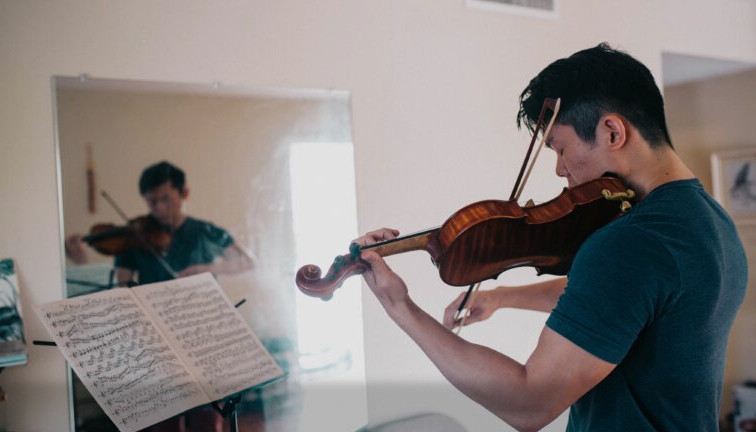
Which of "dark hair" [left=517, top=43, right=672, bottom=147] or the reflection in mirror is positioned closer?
"dark hair" [left=517, top=43, right=672, bottom=147]

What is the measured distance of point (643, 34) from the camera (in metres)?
2.97

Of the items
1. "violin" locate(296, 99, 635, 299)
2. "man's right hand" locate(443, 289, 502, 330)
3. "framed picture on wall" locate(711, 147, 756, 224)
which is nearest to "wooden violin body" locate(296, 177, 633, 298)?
"violin" locate(296, 99, 635, 299)

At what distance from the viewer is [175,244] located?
2.02 metres

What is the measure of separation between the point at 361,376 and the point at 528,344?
731mm

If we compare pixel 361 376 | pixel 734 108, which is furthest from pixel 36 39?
pixel 734 108

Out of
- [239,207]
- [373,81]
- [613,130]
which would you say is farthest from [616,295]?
[373,81]

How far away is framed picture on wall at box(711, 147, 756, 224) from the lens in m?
3.66

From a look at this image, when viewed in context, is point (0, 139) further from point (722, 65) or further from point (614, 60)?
point (722, 65)

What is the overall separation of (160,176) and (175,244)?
20 cm

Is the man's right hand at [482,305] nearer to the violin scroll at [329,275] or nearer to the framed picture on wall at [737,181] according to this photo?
the violin scroll at [329,275]

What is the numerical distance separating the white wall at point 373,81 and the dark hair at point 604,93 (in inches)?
23.3

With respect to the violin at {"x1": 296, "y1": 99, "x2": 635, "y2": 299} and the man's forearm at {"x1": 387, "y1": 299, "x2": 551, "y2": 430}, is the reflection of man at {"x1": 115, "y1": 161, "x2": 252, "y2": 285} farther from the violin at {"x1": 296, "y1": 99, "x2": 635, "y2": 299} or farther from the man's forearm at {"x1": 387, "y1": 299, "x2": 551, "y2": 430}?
the man's forearm at {"x1": 387, "y1": 299, "x2": 551, "y2": 430}

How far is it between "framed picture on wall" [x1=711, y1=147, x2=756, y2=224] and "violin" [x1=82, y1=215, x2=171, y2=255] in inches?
118

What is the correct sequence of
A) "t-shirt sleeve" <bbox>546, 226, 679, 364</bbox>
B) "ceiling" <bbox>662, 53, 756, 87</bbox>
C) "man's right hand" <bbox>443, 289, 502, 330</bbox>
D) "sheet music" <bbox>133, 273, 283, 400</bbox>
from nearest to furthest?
"t-shirt sleeve" <bbox>546, 226, 679, 364</bbox> < "sheet music" <bbox>133, 273, 283, 400</bbox> < "man's right hand" <bbox>443, 289, 502, 330</bbox> < "ceiling" <bbox>662, 53, 756, 87</bbox>
